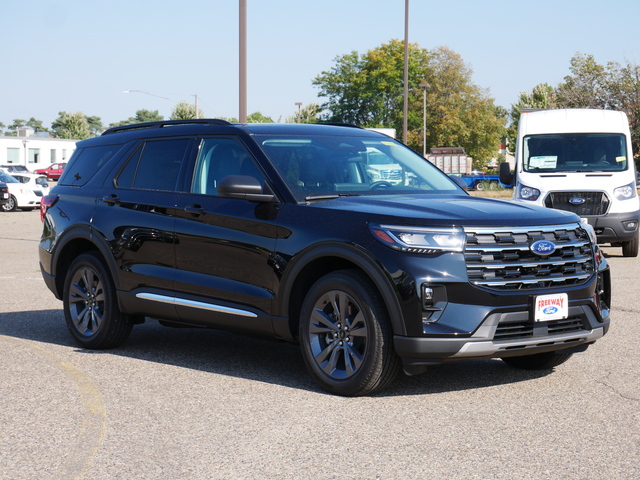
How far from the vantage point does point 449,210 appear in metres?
5.96

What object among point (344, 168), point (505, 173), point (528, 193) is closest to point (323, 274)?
point (344, 168)

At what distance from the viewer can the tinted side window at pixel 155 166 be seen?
7.49 m

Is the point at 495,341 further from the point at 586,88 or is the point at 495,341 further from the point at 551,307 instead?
the point at 586,88

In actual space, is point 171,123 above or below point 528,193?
above

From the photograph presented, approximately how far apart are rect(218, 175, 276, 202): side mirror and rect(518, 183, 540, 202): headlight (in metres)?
10.8

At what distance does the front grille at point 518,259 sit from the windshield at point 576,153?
36.7 ft

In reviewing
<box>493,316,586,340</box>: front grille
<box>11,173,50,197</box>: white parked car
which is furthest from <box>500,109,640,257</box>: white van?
<box>11,173,50,197</box>: white parked car

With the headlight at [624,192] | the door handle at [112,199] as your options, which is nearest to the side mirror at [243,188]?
the door handle at [112,199]

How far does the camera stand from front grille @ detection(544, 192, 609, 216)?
1628cm

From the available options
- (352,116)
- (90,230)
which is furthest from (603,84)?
(90,230)

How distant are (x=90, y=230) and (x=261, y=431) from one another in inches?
133

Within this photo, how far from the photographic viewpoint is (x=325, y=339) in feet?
20.4

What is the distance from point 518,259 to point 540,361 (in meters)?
1.42

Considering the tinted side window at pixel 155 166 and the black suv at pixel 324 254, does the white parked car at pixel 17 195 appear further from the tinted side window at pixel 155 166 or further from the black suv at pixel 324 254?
the tinted side window at pixel 155 166
